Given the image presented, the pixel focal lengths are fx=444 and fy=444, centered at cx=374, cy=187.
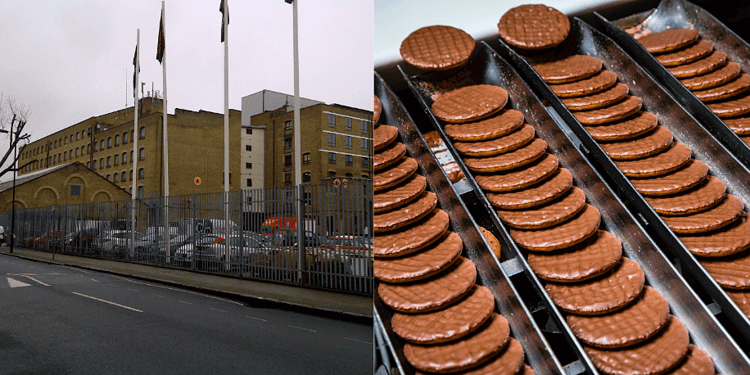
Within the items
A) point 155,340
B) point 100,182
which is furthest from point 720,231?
point 100,182

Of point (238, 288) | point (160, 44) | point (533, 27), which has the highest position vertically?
point (160, 44)

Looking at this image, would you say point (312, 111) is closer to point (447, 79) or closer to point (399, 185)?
point (447, 79)

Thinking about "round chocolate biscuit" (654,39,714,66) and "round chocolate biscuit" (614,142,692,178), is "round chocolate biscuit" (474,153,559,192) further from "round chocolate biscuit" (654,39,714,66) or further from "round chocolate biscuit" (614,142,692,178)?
"round chocolate biscuit" (654,39,714,66)

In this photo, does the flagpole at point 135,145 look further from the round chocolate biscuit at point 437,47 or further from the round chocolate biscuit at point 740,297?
the round chocolate biscuit at point 740,297

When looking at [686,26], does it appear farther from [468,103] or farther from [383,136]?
[383,136]

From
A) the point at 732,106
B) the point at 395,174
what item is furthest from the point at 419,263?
the point at 732,106
